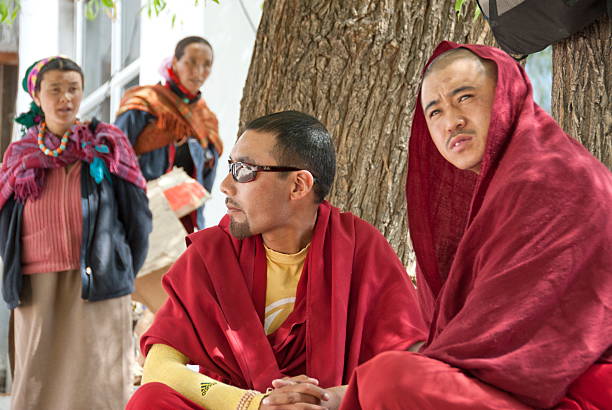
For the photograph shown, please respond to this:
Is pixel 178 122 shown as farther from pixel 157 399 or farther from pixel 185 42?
pixel 157 399

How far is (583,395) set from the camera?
8.11 ft

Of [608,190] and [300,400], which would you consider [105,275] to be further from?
[608,190]

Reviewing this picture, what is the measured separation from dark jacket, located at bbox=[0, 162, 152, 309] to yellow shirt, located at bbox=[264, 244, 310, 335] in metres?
1.98

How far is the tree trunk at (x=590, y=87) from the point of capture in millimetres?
3541

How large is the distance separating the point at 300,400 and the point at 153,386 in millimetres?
451

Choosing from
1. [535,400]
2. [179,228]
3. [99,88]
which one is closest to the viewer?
[535,400]

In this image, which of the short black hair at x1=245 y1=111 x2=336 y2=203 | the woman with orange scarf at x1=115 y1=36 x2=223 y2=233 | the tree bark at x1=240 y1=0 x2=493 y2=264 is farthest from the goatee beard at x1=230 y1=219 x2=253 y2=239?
the woman with orange scarf at x1=115 y1=36 x2=223 y2=233

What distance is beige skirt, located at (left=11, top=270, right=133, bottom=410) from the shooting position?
17.0ft

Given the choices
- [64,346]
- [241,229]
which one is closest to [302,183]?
[241,229]

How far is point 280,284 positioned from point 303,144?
1.60 feet

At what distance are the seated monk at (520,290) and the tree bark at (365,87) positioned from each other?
217 centimetres

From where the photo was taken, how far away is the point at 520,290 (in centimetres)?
251

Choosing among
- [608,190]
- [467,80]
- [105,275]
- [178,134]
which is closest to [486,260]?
[608,190]

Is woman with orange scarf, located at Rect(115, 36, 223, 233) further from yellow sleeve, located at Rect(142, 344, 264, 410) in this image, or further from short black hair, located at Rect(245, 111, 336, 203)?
yellow sleeve, located at Rect(142, 344, 264, 410)
